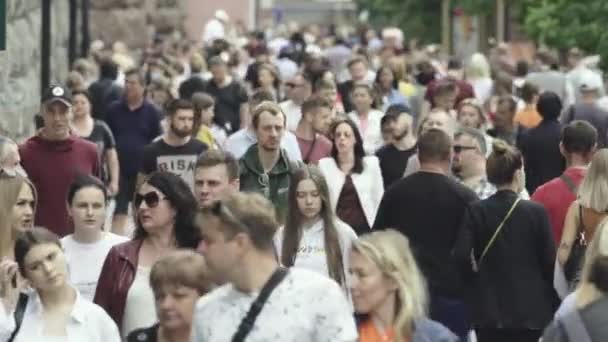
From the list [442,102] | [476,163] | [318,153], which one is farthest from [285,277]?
[442,102]

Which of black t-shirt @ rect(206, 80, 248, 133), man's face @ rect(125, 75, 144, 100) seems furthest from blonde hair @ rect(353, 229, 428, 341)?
black t-shirt @ rect(206, 80, 248, 133)

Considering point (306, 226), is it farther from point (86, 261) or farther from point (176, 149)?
point (176, 149)

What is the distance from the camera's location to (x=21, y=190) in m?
11.9

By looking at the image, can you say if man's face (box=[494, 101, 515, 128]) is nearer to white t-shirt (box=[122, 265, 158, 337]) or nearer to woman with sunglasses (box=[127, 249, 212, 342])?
white t-shirt (box=[122, 265, 158, 337])

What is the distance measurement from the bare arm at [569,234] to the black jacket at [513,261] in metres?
0.14

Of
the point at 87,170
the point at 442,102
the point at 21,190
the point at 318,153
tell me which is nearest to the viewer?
the point at 21,190

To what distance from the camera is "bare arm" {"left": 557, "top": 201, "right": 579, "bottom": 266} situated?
1266cm

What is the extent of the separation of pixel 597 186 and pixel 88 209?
9.13 ft

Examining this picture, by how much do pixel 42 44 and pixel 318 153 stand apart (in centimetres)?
557

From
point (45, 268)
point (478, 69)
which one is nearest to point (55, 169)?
point (45, 268)

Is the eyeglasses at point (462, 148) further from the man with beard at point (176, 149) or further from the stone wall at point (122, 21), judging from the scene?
the stone wall at point (122, 21)

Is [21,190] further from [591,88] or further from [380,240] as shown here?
[591,88]

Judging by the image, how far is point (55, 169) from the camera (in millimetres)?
15484

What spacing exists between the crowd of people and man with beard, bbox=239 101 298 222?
0.6 inches
